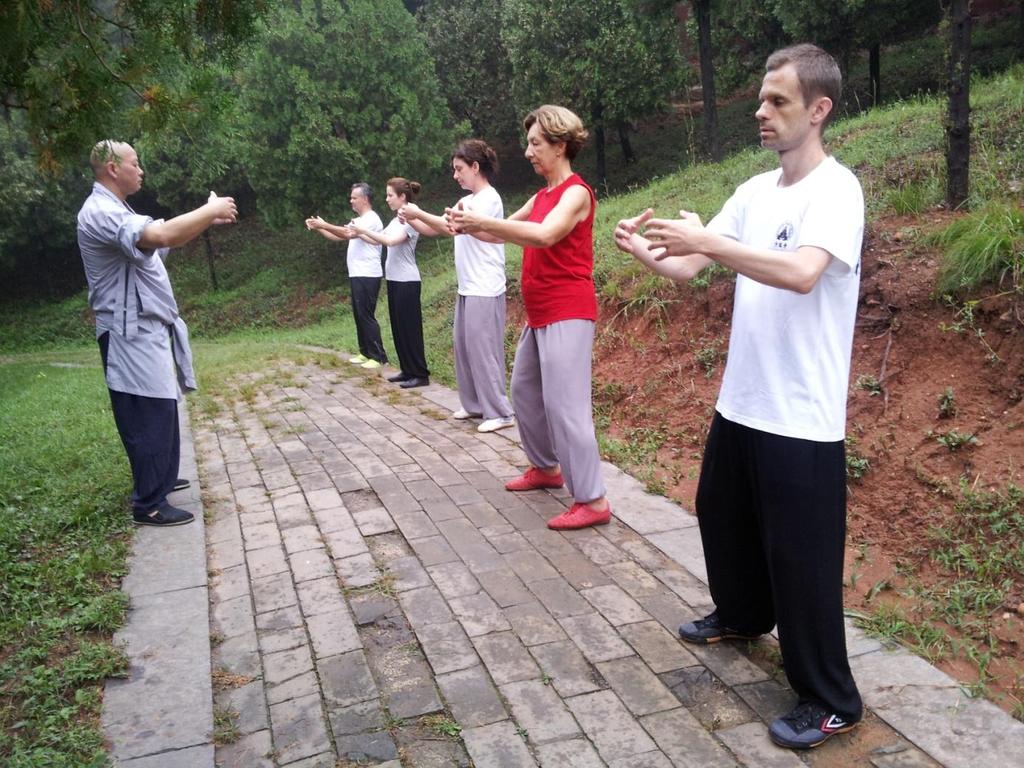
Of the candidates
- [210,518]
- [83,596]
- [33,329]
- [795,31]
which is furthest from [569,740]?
[33,329]

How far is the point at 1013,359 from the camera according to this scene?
468 cm

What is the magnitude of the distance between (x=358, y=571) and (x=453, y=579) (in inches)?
18.4

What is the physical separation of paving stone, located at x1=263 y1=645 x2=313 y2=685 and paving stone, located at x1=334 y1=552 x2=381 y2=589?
0.57 metres

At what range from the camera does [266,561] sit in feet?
13.9

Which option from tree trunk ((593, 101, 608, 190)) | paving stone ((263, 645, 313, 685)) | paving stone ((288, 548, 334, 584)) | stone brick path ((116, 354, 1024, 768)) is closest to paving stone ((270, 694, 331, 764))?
stone brick path ((116, 354, 1024, 768))

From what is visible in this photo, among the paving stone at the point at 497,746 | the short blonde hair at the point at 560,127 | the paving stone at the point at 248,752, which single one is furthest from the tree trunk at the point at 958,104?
the paving stone at the point at 248,752

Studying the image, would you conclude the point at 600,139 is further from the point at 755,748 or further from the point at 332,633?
the point at 755,748

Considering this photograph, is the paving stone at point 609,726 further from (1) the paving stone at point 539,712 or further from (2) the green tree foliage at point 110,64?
(2) the green tree foliage at point 110,64

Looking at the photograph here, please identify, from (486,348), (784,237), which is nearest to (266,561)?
(486,348)

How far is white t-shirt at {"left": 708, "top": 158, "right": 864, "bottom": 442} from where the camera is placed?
255 centimetres

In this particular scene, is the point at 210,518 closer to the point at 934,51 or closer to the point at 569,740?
the point at 569,740

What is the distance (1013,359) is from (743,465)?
2597 millimetres

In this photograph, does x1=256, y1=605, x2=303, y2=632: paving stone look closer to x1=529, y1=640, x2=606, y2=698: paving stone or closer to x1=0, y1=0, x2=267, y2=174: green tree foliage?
x1=529, y1=640, x2=606, y2=698: paving stone

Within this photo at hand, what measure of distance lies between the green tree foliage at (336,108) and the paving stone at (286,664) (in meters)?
21.4
